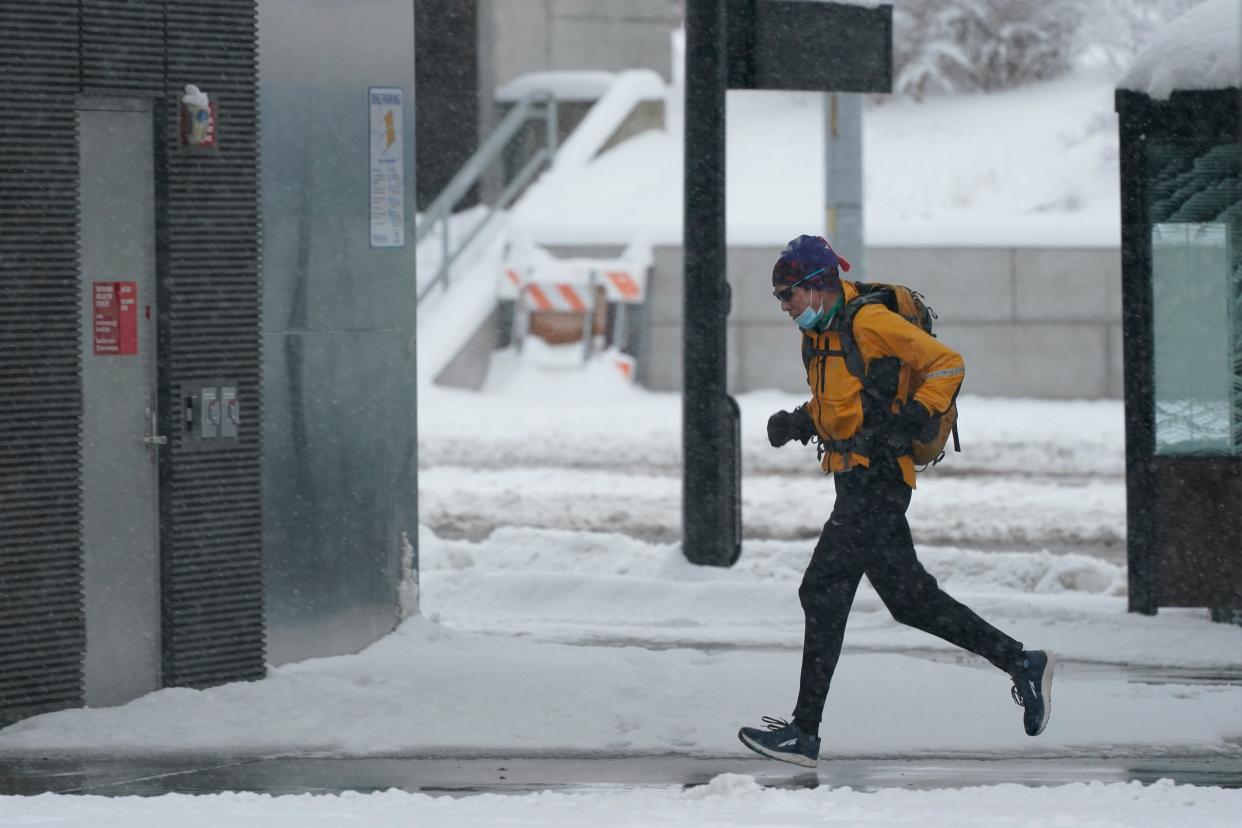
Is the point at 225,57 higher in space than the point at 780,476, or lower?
higher

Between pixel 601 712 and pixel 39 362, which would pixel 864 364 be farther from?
pixel 39 362

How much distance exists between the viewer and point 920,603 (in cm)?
646

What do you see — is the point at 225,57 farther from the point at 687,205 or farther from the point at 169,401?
the point at 687,205

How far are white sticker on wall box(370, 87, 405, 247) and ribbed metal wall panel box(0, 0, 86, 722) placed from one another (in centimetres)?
150

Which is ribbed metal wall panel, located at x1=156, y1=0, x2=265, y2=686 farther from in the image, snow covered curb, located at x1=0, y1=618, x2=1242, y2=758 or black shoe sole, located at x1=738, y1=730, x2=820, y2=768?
black shoe sole, located at x1=738, y1=730, x2=820, y2=768

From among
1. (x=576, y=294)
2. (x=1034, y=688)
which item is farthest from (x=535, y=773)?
(x=576, y=294)

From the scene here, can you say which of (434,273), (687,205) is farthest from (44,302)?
(434,273)

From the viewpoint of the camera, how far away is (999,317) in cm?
1936

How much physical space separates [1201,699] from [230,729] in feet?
11.5

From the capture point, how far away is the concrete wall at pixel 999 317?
19266 mm

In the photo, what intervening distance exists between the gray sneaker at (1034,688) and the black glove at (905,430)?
32.5 inches

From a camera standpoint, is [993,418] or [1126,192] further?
[993,418]

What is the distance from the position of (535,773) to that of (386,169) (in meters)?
2.87

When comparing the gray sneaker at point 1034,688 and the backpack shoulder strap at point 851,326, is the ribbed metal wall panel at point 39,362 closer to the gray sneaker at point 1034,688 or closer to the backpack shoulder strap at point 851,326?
the backpack shoulder strap at point 851,326
